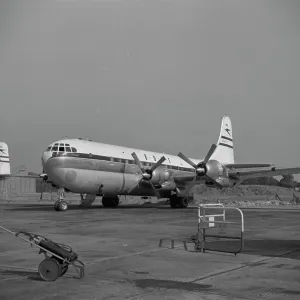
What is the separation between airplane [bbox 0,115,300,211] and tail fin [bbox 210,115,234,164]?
555cm

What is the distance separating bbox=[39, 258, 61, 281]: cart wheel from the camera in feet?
23.1

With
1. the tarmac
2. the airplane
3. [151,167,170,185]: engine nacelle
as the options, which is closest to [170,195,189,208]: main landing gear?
the airplane

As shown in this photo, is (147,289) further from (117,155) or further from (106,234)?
(117,155)

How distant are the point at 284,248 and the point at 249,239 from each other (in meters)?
2.10

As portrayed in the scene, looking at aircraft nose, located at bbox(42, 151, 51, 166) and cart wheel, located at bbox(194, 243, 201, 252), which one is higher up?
aircraft nose, located at bbox(42, 151, 51, 166)

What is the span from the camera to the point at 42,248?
282 inches

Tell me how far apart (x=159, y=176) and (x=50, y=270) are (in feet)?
89.2

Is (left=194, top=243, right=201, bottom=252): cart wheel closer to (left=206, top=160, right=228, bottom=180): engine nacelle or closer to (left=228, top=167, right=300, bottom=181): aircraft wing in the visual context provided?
(left=206, top=160, right=228, bottom=180): engine nacelle

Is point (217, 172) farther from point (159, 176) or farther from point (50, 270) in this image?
point (50, 270)

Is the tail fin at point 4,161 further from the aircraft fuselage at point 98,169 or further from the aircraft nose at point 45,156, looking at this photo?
the aircraft nose at point 45,156

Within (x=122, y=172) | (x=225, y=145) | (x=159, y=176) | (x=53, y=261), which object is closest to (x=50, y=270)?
(x=53, y=261)

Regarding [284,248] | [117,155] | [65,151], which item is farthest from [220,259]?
[117,155]

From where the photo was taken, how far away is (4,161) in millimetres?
59719

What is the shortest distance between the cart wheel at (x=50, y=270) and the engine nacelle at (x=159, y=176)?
2662 cm
